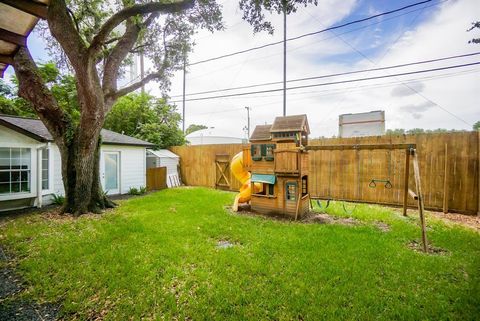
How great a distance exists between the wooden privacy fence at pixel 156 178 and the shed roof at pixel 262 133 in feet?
22.6

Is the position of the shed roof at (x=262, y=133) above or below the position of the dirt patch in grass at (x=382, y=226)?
above

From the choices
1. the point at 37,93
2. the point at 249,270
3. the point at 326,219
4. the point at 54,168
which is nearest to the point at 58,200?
the point at 54,168

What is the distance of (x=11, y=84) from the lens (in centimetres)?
1506

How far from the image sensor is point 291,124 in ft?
21.6

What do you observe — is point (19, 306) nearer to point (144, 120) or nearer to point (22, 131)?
point (22, 131)

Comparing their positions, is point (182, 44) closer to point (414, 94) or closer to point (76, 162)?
point (76, 162)

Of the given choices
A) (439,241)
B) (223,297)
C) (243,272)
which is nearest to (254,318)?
(223,297)

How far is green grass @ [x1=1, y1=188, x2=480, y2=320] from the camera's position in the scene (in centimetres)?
Result: 255

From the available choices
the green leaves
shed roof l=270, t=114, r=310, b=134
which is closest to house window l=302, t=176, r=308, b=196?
shed roof l=270, t=114, r=310, b=134

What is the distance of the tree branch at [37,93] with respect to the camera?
551 centimetres

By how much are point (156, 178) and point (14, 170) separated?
18.8 feet

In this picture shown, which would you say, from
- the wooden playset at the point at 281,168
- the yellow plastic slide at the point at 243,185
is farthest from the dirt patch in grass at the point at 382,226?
the yellow plastic slide at the point at 243,185

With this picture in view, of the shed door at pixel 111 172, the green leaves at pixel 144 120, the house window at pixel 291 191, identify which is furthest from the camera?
the green leaves at pixel 144 120

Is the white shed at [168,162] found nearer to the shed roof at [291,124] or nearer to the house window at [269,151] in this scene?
the house window at [269,151]
